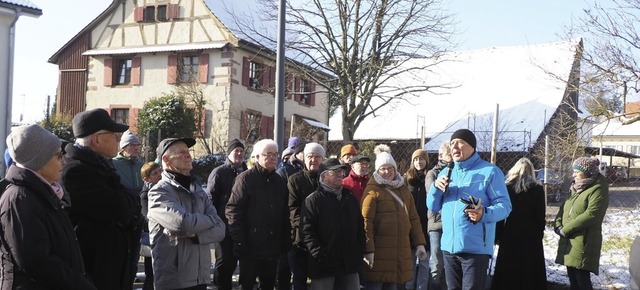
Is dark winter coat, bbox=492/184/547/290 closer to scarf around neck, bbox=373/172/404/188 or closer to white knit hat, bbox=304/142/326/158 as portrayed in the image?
scarf around neck, bbox=373/172/404/188

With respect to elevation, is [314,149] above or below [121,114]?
below

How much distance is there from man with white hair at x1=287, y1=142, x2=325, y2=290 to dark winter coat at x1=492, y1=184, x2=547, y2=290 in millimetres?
2227

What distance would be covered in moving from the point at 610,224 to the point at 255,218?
303 inches

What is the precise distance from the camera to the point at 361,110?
1873 cm

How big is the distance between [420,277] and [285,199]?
222 cm

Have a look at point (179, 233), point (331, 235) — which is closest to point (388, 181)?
point (331, 235)

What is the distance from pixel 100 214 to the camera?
12.1 ft

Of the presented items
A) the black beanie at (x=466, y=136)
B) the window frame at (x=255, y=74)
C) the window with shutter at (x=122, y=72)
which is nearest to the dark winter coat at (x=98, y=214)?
the black beanie at (x=466, y=136)

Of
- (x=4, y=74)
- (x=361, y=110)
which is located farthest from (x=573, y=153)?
(x=4, y=74)

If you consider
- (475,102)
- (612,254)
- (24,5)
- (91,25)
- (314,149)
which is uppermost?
(91,25)

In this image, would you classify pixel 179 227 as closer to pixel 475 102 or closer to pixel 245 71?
pixel 245 71

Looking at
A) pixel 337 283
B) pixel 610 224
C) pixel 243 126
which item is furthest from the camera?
pixel 243 126

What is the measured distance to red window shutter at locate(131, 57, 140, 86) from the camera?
26797 mm

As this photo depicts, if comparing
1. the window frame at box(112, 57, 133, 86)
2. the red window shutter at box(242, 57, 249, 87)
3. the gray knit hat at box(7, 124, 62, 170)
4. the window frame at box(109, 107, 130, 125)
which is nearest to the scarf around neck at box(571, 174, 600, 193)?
the gray knit hat at box(7, 124, 62, 170)
